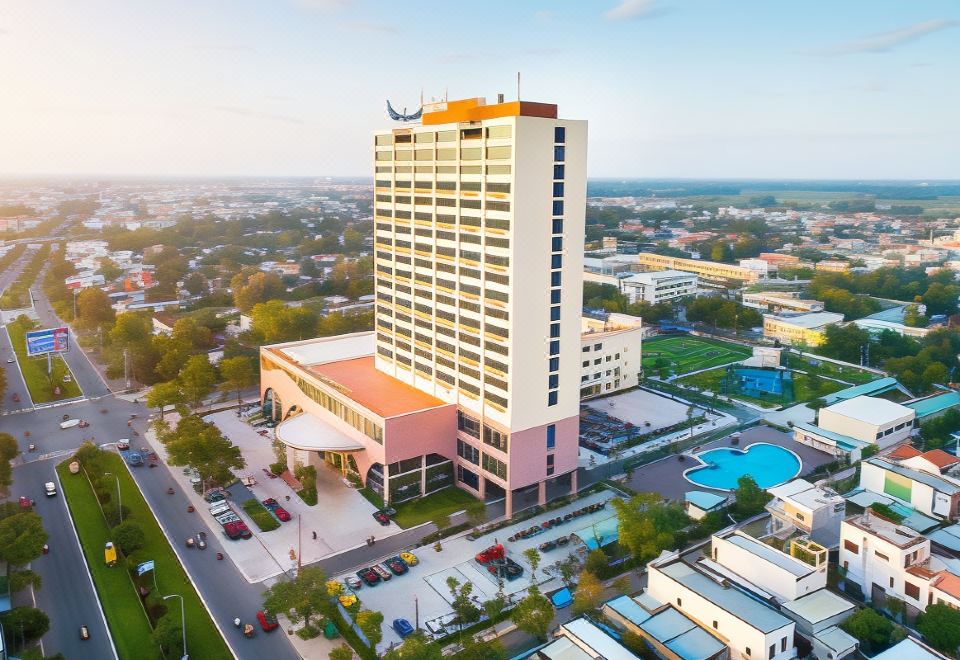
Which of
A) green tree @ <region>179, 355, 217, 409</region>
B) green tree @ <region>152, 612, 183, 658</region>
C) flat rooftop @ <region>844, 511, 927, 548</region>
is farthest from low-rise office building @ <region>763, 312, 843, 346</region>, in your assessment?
green tree @ <region>152, 612, 183, 658</region>

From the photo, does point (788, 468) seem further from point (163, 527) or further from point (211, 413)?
point (211, 413)

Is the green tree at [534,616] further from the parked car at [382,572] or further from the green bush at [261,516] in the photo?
the green bush at [261,516]

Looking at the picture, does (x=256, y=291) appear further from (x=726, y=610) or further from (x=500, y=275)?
(x=726, y=610)

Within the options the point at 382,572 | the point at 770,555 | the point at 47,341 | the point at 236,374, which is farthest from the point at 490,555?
the point at 47,341

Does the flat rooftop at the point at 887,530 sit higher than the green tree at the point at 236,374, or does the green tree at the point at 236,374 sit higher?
the green tree at the point at 236,374

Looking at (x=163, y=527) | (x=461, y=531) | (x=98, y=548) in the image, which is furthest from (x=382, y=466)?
(x=98, y=548)

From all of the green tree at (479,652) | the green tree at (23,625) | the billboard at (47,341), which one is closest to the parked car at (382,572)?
the green tree at (479,652)

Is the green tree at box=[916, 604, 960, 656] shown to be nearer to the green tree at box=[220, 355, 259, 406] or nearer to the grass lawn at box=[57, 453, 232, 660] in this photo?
the grass lawn at box=[57, 453, 232, 660]
